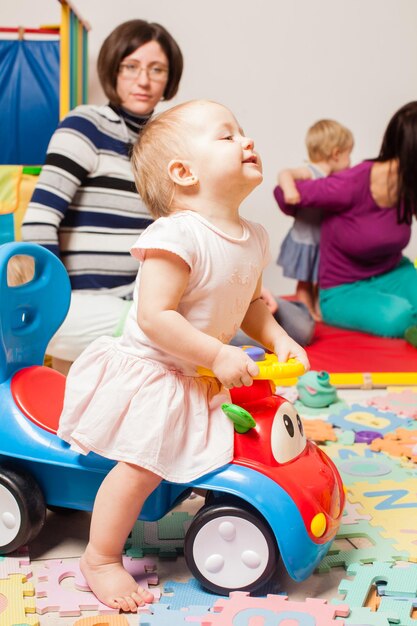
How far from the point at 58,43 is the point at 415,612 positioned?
2.04m

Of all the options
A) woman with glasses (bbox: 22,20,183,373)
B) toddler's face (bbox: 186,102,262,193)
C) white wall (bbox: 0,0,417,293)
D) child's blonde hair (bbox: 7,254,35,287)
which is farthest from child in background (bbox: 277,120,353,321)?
toddler's face (bbox: 186,102,262,193)

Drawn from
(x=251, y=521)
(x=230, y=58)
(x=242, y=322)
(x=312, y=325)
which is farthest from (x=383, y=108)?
(x=251, y=521)

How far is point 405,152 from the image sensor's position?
2.31 meters

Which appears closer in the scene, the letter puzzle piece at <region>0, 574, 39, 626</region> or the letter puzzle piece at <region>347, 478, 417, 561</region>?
the letter puzzle piece at <region>0, 574, 39, 626</region>

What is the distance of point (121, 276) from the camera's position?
181cm

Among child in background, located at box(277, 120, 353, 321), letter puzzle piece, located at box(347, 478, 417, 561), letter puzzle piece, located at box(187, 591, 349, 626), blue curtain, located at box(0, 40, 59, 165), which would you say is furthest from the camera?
child in background, located at box(277, 120, 353, 321)

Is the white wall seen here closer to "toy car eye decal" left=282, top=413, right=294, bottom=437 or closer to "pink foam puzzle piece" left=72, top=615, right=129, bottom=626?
"toy car eye decal" left=282, top=413, right=294, bottom=437

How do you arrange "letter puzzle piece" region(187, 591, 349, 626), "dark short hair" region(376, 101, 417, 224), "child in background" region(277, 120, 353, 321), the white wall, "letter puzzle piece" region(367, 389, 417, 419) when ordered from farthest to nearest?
the white wall < "child in background" region(277, 120, 353, 321) < "dark short hair" region(376, 101, 417, 224) < "letter puzzle piece" region(367, 389, 417, 419) < "letter puzzle piece" region(187, 591, 349, 626)

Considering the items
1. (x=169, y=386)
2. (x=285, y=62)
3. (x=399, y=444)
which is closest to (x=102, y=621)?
(x=169, y=386)

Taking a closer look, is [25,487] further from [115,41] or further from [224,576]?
[115,41]

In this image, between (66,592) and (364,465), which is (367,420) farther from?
(66,592)

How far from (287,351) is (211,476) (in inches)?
8.2

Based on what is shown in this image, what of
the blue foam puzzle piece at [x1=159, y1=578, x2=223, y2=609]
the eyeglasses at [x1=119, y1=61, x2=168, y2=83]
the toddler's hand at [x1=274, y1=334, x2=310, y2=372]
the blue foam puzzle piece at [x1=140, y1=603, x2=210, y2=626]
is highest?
the eyeglasses at [x1=119, y1=61, x2=168, y2=83]

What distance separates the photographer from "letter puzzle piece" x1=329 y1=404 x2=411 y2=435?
1.63 meters
